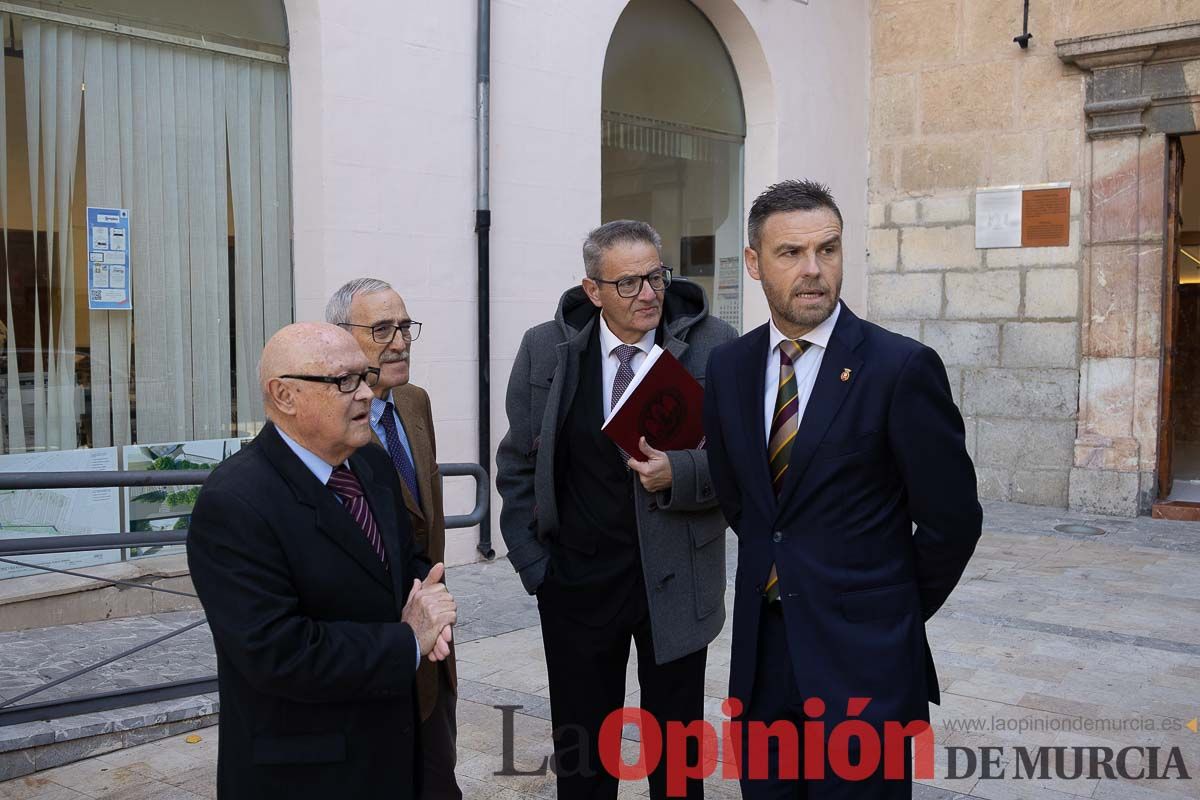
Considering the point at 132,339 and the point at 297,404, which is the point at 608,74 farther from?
the point at 297,404

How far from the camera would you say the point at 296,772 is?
213 cm

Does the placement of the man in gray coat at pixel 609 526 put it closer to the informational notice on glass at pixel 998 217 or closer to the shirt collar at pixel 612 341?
the shirt collar at pixel 612 341

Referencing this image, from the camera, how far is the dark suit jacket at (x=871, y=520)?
2.42m

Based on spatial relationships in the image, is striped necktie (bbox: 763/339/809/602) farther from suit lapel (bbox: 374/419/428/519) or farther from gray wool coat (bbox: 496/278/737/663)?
suit lapel (bbox: 374/419/428/519)

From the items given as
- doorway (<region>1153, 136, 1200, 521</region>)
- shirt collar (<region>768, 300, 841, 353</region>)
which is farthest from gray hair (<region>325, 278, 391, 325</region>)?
doorway (<region>1153, 136, 1200, 521</region>)

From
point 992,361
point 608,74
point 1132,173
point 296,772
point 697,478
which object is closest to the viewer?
point 296,772

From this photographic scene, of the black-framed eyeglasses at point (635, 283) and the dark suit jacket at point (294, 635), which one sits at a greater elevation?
the black-framed eyeglasses at point (635, 283)

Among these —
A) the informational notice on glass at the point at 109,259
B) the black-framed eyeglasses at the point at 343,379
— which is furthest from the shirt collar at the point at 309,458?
the informational notice on glass at the point at 109,259

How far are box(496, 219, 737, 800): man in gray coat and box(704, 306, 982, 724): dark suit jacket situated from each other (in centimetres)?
64

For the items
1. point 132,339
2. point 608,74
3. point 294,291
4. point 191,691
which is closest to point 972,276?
point 608,74

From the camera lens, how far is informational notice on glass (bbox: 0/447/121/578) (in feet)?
18.7

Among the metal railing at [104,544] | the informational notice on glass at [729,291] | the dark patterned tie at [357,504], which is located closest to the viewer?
the dark patterned tie at [357,504]

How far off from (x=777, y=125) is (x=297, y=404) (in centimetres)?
834

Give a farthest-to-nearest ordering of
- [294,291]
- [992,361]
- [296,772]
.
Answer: [992,361] → [294,291] → [296,772]
